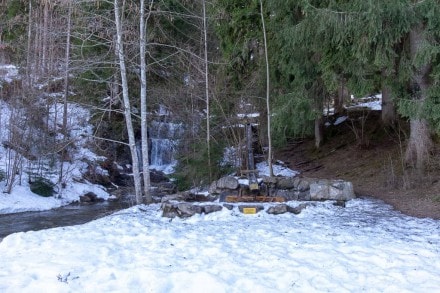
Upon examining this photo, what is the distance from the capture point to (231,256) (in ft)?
18.5

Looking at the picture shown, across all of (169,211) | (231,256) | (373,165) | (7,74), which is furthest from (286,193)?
(7,74)

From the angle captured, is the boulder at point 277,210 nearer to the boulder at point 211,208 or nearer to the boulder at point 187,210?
the boulder at point 211,208

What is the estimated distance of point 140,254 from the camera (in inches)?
228

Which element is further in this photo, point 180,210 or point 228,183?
point 228,183

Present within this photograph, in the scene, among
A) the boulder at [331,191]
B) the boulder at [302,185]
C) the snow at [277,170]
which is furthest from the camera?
the snow at [277,170]

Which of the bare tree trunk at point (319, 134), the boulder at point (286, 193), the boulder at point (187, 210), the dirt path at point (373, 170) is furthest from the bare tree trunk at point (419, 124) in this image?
the bare tree trunk at point (319, 134)

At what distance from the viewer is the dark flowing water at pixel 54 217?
37.4ft

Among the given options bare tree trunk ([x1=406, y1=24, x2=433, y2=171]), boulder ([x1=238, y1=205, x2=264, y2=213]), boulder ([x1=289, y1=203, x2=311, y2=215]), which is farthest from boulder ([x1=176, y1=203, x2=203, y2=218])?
bare tree trunk ([x1=406, y1=24, x2=433, y2=171])

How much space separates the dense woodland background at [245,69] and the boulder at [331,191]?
2.19 m

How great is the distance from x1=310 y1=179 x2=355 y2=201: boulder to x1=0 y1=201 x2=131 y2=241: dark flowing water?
511 cm

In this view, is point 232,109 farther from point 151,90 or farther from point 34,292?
point 34,292

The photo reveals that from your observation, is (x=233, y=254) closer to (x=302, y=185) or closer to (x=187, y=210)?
(x=187, y=210)

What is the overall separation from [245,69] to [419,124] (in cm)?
675

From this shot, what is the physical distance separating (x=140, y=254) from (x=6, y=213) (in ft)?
33.3
